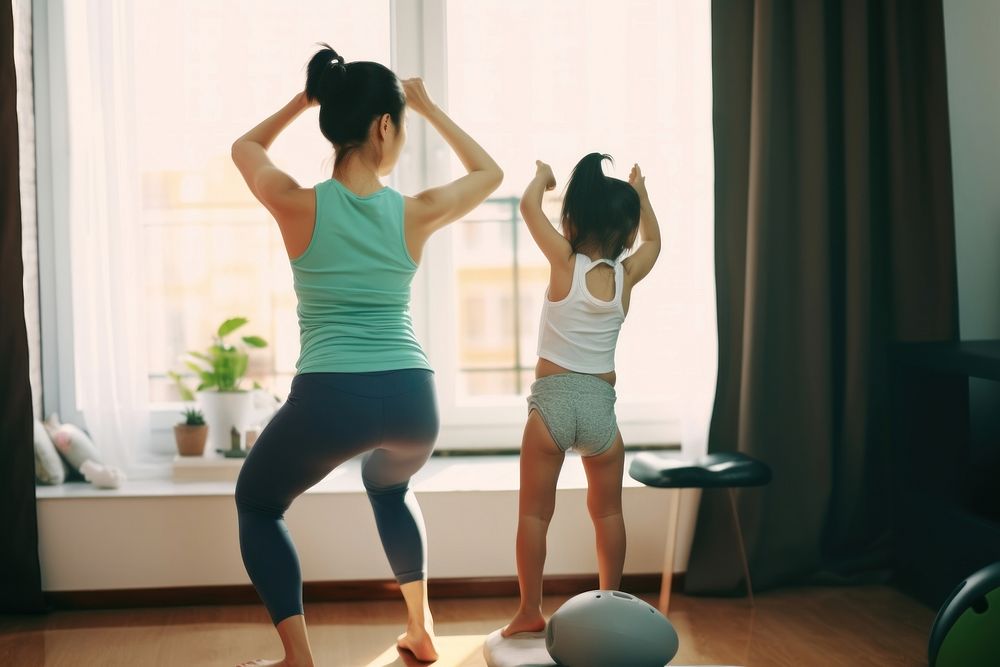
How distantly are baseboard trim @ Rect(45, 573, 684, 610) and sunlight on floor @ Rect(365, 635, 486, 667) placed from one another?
0.28 meters

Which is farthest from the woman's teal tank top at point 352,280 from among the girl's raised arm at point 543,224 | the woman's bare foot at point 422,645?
the woman's bare foot at point 422,645

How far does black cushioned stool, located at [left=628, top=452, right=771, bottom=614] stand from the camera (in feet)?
7.61

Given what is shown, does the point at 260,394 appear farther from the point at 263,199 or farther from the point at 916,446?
the point at 916,446

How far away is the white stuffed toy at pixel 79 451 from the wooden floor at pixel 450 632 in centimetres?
36

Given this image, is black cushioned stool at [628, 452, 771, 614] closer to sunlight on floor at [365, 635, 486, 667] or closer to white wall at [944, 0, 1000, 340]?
sunlight on floor at [365, 635, 486, 667]

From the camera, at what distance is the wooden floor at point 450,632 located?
2.26m

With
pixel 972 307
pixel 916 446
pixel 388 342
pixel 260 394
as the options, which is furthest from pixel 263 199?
pixel 972 307

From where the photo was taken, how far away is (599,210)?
7.29 feet

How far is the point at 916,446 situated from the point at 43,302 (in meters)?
2.49

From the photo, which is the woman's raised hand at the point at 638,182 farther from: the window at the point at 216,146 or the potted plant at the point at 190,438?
the potted plant at the point at 190,438

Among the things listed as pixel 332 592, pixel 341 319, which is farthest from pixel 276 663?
pixel 341 319

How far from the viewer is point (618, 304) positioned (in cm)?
225

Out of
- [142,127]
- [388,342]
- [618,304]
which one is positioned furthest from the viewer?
[142,127]

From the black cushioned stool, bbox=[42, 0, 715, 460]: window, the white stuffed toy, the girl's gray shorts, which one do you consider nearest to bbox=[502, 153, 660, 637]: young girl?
the girl's gray shorts
